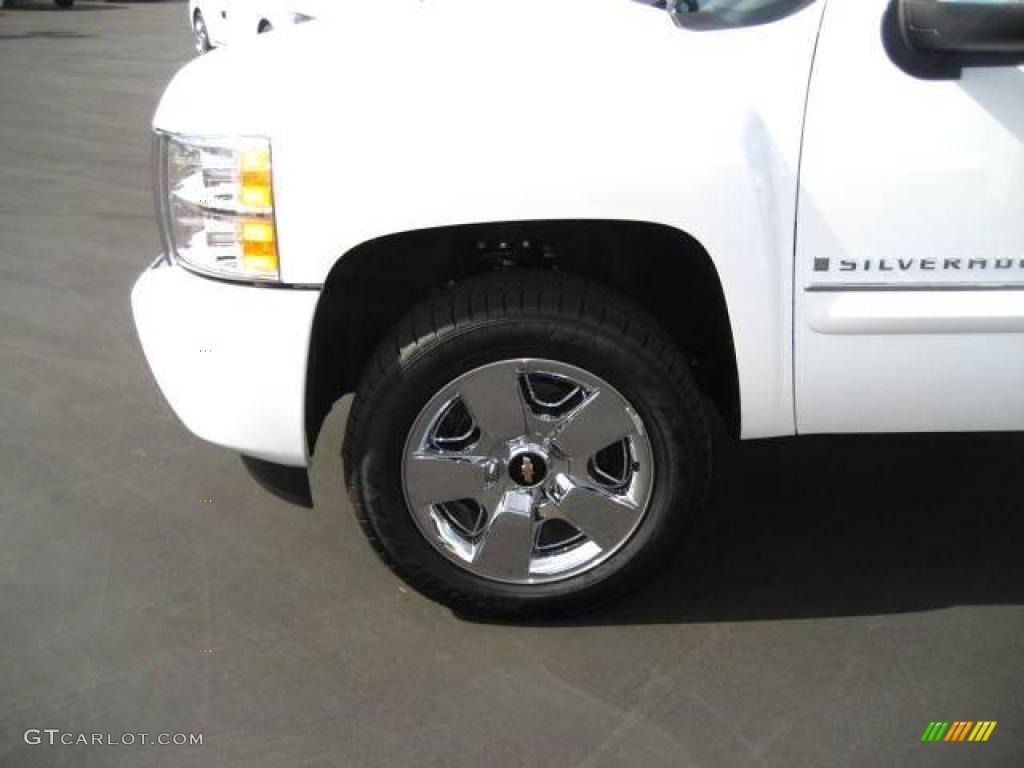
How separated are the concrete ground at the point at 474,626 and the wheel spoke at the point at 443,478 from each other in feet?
1.20

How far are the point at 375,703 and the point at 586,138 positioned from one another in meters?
1.41

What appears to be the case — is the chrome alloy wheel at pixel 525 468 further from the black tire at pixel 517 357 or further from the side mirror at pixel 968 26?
the side mirror at pixel 968 26

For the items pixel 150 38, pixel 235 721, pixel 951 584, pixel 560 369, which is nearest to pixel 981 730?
pixel 951 584

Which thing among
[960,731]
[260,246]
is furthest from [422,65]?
[960,731]

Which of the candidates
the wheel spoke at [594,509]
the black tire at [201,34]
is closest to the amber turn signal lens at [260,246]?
the wheel spoke at [594,509]

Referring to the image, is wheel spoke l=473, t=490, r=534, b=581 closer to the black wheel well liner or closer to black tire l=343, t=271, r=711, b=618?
black tire l=343, t=271, r=711, b=618

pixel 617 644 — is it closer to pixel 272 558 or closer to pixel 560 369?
pixel 560 369

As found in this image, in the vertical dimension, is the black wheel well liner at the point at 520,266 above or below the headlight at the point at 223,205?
below

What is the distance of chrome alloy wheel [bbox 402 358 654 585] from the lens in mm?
2822

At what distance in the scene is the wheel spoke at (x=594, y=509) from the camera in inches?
115

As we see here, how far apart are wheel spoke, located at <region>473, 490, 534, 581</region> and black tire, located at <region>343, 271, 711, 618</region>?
66mm

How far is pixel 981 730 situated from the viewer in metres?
2.61

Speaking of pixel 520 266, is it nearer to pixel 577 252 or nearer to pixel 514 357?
pixel 577 252

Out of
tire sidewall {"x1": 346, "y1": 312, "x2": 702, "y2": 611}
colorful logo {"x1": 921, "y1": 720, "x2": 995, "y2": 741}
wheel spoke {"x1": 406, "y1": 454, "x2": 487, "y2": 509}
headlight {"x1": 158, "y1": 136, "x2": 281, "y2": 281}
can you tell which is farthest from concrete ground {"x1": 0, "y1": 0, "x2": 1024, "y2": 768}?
headlight {"x1": 158, "y1": 136, "x2": 281, "y2": 281}
